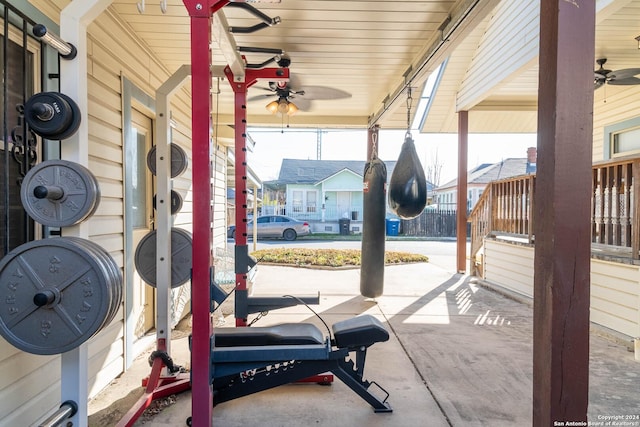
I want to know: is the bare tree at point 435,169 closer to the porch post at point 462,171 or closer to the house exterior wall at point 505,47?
the porch post at point 462,171

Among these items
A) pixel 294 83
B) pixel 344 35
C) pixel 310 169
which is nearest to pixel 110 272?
pixel 344 35

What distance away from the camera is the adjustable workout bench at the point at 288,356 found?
84.5 inches

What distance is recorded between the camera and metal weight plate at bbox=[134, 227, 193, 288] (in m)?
2.61

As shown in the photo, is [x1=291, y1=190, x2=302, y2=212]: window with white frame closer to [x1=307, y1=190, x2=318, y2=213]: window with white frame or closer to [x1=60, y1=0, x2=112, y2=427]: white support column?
[x1=307, y1=190, x2=318, y2=213]: window with white frame

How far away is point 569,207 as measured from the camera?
1.34 metres

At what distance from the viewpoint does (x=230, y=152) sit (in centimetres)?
793

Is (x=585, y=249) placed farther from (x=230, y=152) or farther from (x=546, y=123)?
(x=230, y=152)

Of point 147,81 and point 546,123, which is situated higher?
point 147,81

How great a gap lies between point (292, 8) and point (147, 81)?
5.44 feet

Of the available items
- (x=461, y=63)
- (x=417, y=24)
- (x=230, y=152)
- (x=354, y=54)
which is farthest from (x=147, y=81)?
(x=461, y=63)

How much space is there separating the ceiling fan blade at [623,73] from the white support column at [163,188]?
17.6 ft

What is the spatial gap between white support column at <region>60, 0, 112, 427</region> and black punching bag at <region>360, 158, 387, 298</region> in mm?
4014

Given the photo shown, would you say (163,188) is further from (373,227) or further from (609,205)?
(609,205)

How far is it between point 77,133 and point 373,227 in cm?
420
